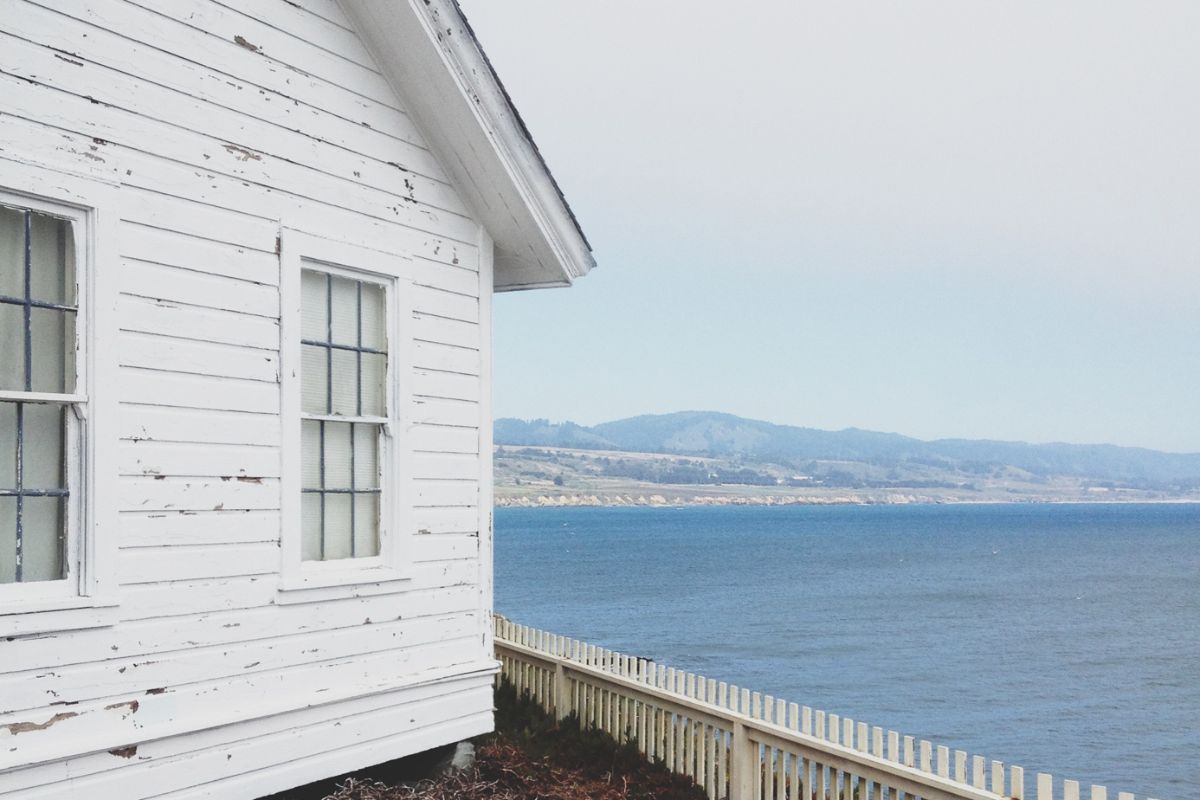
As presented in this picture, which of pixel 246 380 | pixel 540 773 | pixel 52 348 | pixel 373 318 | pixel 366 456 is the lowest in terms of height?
pixel 540 773

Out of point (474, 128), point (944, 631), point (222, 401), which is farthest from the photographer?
point (944, 631)

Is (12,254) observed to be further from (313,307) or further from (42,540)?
(313,307)

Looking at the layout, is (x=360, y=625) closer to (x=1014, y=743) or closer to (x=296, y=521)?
(x=296, y=521)

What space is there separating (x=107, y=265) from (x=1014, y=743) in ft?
98.6

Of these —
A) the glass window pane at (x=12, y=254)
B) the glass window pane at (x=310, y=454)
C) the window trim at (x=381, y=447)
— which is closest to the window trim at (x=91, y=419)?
the glass window pane at (x=12, y=254)

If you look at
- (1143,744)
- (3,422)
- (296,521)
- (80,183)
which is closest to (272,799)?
(296,521)

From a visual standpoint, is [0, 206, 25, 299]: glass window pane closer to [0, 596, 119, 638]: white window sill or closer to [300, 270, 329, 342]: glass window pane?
[0, 596, 119, 638]: white window sill

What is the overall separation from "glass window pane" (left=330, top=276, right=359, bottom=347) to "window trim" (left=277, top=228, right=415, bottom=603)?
0.25 ft

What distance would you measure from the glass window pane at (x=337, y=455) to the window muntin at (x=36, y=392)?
5.71ft

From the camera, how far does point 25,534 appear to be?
17.3 feet

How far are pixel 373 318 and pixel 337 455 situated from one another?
976 millimetres

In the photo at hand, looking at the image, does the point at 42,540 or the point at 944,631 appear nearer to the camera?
the point at 42,540

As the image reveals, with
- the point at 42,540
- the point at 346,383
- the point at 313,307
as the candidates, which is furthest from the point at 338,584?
the point at 42,540

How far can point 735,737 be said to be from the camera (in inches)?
349
